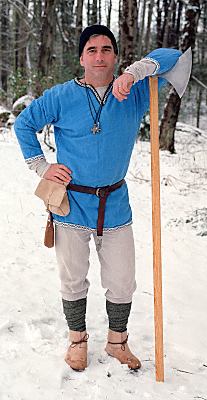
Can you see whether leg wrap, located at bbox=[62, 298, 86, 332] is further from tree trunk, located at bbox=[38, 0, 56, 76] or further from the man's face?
tree trunk, located at bbox=[38, 0, 56, 76]

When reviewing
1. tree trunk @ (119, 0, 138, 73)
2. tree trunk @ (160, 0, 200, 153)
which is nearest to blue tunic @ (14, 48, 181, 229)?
tree trunk @ (119, 0, 138, 73)

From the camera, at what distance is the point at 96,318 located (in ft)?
11.0

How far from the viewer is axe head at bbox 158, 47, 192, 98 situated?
243 cm

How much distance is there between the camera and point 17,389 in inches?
99.0

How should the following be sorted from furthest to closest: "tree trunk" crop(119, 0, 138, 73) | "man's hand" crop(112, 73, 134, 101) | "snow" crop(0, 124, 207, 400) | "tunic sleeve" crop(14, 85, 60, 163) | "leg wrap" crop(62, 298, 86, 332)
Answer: "tree trunk" crop(119, 0, 138, 73), "leg wrap" crop(62, 298, 86, 332), "snow" crop(0, 124, 207, 400), "tunic sleeve" crop(14, 85, 60, 163), "man's hand" crop(112, 73, 134, 101)

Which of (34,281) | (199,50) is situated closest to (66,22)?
(199,50)

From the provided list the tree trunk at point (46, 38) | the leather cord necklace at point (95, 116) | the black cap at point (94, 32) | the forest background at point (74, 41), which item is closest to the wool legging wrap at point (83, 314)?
the leather cord necklace at point (95, 116)

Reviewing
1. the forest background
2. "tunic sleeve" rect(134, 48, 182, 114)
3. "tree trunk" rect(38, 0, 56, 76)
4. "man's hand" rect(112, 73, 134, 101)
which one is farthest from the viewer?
"tree trunk" rect(38, 0, 56, 76)

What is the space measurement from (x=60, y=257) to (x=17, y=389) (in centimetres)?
77

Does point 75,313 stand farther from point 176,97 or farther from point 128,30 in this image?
point 176,97

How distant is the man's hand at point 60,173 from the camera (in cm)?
254

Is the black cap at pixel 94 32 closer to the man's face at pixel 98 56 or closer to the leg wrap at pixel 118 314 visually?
the man's face at pixel 98 56

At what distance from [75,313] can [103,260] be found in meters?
0.38

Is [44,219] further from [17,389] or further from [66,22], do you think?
[66,22]
